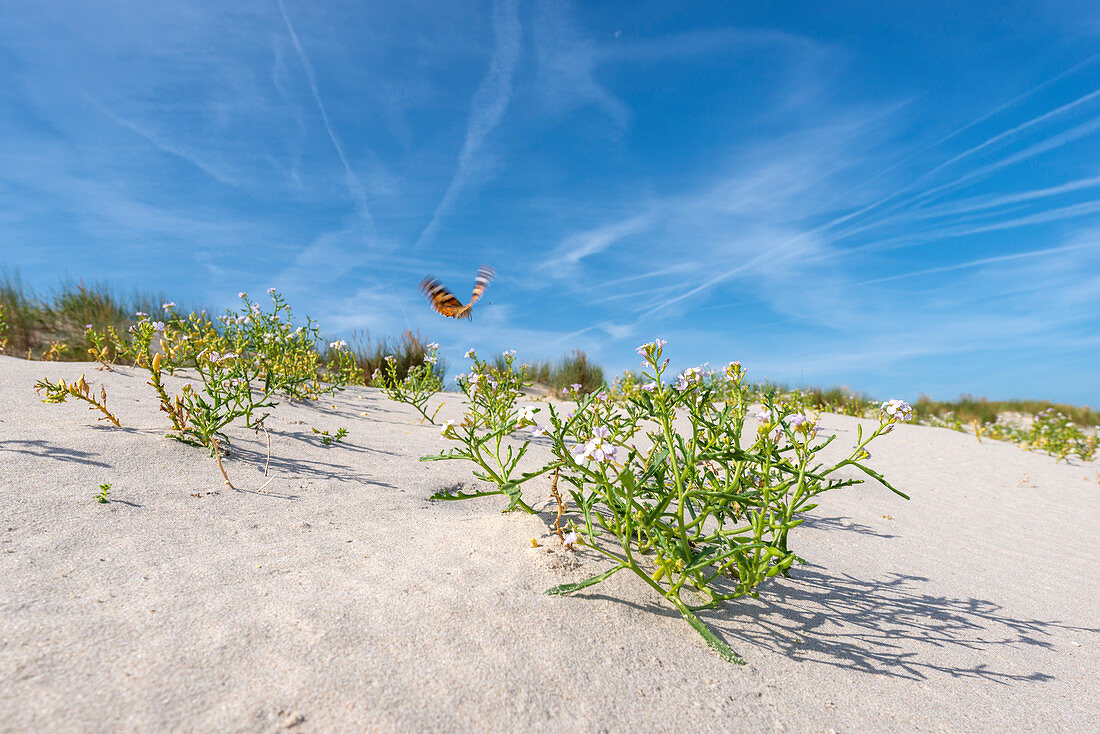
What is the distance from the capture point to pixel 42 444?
3.01 m

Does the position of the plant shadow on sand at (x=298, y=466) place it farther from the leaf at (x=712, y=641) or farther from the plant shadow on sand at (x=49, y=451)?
the leaf at (x=712, y=641)

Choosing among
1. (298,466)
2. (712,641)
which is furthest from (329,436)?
(712,641)

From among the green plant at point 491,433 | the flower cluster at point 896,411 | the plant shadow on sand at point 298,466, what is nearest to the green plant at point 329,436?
the plant shadow on sand at point 298,466

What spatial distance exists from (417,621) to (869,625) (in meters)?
1.80

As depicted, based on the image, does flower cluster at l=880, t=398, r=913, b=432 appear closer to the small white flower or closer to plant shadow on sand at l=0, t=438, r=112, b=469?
the small white flower

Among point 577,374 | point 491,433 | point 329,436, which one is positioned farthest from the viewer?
point 577,374

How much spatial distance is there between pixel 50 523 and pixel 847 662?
3046mm

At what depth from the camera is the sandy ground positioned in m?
1.45

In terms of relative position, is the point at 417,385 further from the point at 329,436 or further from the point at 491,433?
the point at 491,433

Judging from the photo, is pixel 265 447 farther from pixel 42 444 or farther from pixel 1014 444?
pixel 1014 444

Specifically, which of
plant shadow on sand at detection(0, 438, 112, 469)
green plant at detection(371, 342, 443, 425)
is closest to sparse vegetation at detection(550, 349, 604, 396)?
green plant at detection(371, 342, 443, 425)

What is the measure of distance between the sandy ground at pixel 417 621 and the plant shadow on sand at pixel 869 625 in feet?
0.04

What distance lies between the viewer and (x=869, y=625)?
7.49ft

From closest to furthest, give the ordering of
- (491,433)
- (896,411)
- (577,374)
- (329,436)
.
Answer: (896,411) < (491,433) < (329,436) < (577,374)
